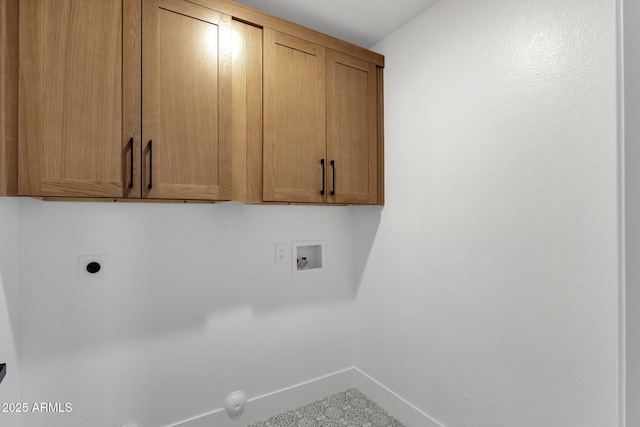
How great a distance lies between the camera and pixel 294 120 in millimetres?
1600

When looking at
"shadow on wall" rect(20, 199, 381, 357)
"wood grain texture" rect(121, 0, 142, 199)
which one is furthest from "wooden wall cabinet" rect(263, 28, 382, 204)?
"wood grain texture" rect(121, 0, 142, 199)

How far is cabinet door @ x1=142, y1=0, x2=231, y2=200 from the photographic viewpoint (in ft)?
4.14

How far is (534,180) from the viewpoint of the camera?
120cm

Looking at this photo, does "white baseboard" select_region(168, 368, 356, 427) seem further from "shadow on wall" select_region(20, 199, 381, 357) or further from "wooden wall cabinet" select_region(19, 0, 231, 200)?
"wooden wall cabinet" select_region(19, 0, 231, 200)

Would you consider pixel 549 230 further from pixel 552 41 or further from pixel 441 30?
pixel 441 30

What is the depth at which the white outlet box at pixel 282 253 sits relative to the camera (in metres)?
1.91

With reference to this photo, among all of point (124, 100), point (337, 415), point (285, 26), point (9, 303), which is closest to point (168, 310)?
point (9, 303)

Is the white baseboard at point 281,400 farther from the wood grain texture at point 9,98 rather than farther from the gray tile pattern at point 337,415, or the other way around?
the wood grain texture at point 9,98

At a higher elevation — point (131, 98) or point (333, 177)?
point (131, 98)

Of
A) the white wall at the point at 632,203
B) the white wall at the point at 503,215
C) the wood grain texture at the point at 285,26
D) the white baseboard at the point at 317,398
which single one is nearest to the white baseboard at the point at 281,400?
the white baseboard at the point at 317,398

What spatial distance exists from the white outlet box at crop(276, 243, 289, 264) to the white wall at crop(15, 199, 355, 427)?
31 millimetres

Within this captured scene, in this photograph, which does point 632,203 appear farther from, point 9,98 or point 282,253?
point 9,98

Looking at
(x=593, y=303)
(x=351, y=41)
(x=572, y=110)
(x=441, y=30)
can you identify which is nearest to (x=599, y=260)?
(x=593, y=303)

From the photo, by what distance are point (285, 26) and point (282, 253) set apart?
122cm
